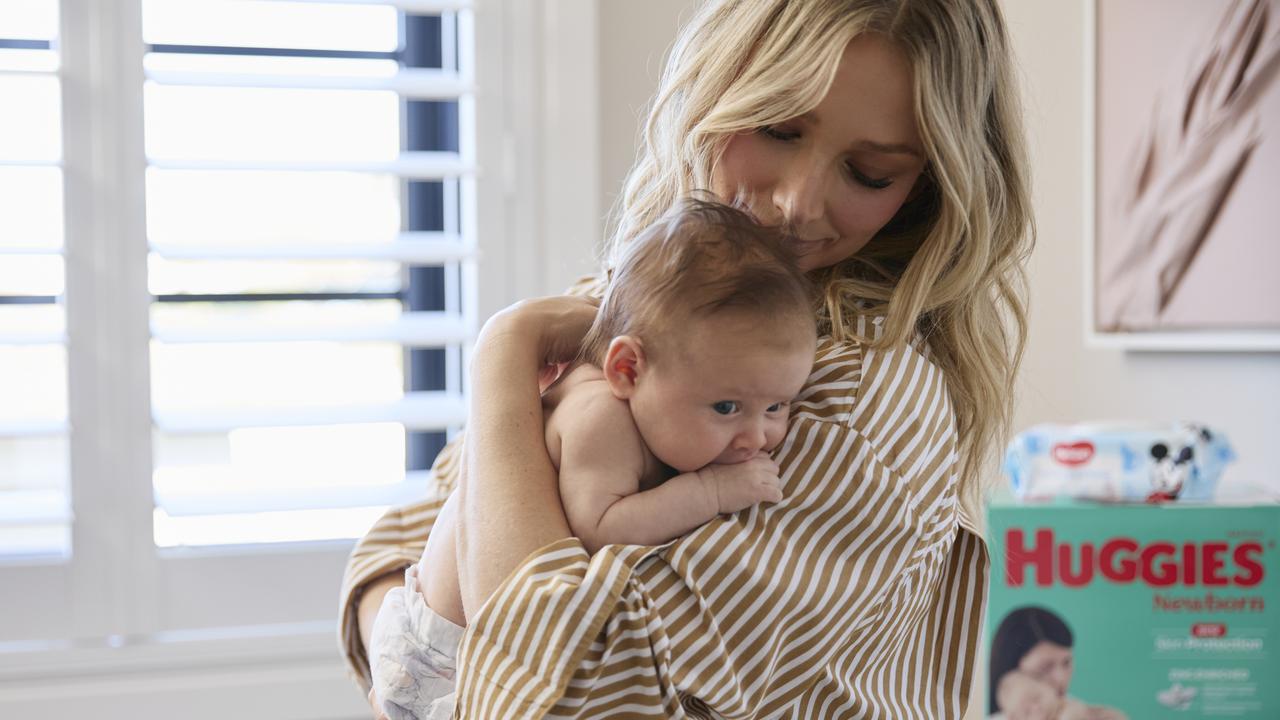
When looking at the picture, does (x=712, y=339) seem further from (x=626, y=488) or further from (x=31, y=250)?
(x=31, y=250)

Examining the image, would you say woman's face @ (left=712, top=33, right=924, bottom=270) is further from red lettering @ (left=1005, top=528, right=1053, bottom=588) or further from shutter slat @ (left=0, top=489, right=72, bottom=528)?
shutter slat @ (left=0, top=489, right=72, bottom=528)

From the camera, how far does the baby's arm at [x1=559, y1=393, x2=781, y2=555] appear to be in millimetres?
827

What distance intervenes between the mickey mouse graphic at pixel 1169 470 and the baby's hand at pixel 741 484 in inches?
48.6

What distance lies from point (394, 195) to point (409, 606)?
1.19 m

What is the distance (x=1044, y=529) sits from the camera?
183 cm

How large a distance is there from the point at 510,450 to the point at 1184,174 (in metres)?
1.64

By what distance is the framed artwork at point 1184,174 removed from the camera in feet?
6.48

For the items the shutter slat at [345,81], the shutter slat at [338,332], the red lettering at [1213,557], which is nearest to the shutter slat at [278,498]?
the shutter slat at [338,332]

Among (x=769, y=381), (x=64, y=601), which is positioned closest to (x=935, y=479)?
(x=769, y=381)

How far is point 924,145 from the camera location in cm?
93

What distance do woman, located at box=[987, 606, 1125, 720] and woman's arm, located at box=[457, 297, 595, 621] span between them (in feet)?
3.74

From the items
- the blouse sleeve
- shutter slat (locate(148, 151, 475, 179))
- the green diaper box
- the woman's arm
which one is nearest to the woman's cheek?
the blouse sleeve

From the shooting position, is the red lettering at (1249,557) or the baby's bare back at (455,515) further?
the red lettering at (1249,557)

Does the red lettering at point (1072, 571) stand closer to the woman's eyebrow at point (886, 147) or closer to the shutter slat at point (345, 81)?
→ the woman's eyebrow at point (886, 147)
